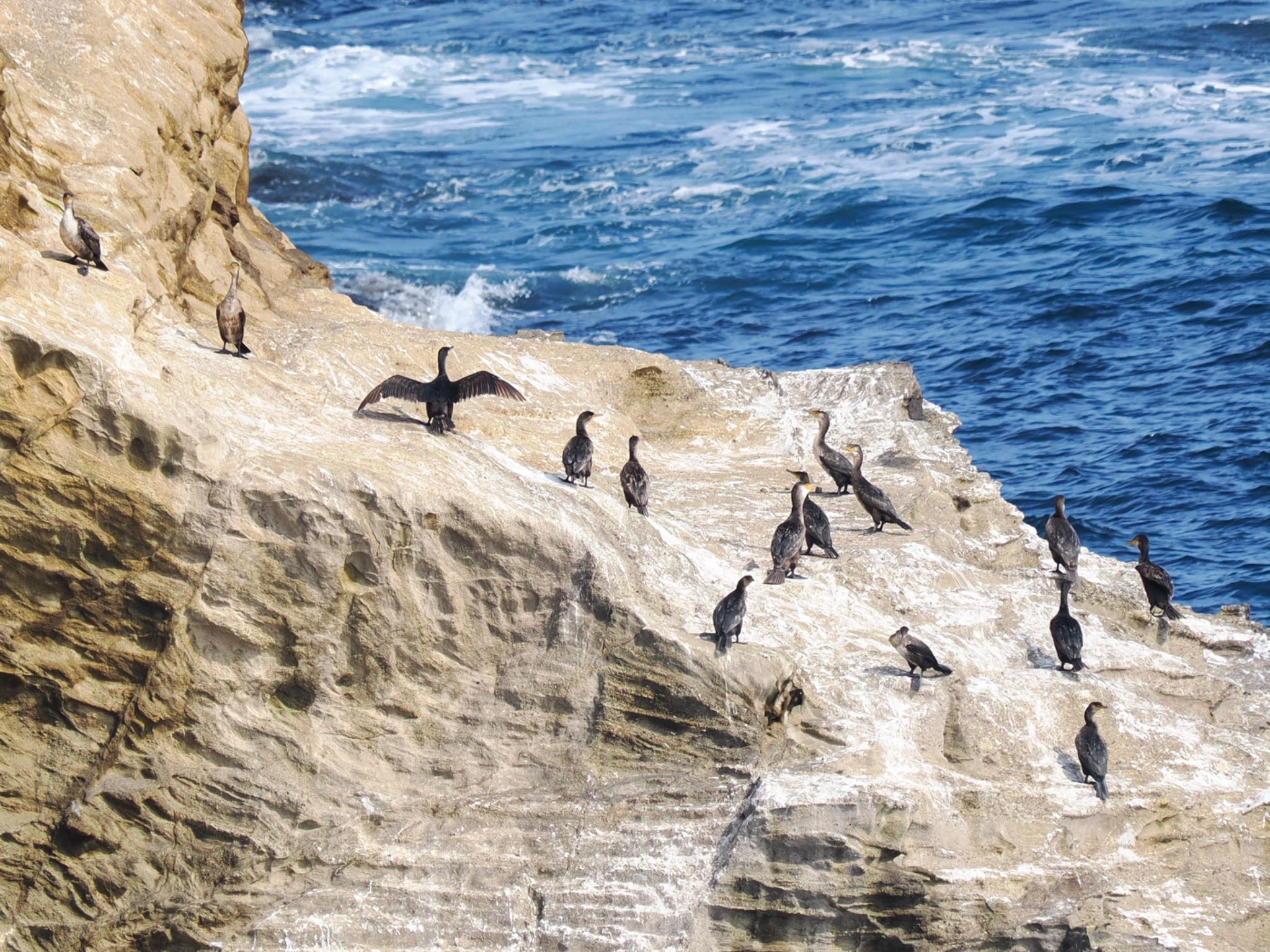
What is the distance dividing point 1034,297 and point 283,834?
68.4 feet

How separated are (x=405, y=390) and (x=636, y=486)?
1.88 m

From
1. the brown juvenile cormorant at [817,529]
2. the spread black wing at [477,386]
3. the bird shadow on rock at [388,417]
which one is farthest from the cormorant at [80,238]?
the brown juvenile cormorant at [817,529]

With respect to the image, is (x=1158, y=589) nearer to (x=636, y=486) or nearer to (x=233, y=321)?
(x=636, y=486)

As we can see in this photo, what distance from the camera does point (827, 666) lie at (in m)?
10.6

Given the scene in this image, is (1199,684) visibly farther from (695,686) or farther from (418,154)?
(418,154)

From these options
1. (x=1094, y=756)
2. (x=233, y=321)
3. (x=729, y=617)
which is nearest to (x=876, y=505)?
(x=729, y=617)

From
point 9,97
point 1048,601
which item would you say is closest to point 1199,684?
point 1048,601

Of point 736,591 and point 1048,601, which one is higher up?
point 1048,601

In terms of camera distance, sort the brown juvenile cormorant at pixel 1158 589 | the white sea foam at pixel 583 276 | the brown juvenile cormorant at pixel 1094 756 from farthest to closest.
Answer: the white sea foam at pixel 583 276 < the brown juvenile cormorant at pixel 1158 589 < the brown juvenile cormorant at pixel 1094 756

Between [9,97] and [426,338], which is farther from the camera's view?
[426,338]

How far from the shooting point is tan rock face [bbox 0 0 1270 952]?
31.4 ft

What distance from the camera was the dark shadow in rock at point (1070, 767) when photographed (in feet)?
33.3

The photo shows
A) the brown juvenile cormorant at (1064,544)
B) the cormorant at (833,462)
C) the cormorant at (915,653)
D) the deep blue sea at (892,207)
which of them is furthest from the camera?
the deep blue sea at (892,207)

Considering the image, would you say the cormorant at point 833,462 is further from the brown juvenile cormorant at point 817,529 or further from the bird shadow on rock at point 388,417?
the bird shadow on rock at point 388,417
